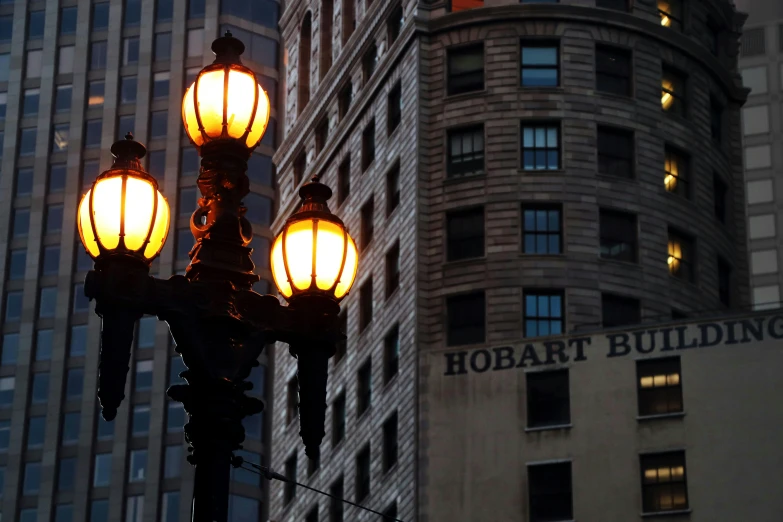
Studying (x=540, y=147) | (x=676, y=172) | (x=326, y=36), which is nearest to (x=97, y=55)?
(x=326, y=36)

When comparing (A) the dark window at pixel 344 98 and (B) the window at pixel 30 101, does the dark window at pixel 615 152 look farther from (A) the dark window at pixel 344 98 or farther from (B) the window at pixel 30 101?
(B) the window at pixel 30 101

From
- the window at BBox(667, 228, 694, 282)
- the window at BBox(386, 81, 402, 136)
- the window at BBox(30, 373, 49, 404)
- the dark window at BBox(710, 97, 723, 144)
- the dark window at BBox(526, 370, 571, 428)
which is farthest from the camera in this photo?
the window at BBox(30, 373, 49, 404)

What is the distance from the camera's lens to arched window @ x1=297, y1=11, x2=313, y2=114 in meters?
97.1

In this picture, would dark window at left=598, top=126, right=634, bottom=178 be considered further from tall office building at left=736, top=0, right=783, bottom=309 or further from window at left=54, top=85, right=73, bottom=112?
window at left=54, top=85, right=73, bottom=112

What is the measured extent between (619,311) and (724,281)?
8.31 metres

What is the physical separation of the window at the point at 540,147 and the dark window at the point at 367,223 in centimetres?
827

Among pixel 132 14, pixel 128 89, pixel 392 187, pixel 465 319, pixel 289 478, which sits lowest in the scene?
pixel 289 478

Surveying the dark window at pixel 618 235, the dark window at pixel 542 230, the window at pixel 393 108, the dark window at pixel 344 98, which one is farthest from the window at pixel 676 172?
the dark window at pixel 344 98

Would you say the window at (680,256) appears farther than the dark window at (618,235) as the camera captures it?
Yes

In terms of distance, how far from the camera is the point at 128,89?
13400cm

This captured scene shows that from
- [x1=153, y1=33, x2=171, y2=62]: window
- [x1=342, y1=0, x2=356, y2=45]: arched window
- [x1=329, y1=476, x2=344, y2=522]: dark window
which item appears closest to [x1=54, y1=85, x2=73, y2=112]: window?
[x1=153, y1=33, x2=171, y2=62]: window

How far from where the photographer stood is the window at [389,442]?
244ft

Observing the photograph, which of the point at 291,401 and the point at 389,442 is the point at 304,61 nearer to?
the point at 291,401

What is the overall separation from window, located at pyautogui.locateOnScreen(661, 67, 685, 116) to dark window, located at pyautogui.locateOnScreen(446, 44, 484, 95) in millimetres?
7883
